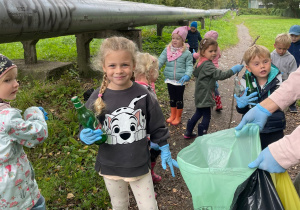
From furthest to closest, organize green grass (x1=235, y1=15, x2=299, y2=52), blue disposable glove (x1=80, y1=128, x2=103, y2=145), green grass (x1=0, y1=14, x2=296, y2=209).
→ green grass (x1=235, y1=15, x2=299, y2=52) → green grass (x1=0, y1=14, x2=296, y2=209) → blue disposable glove (x1=80, y1=128, x2=103, y2=145)

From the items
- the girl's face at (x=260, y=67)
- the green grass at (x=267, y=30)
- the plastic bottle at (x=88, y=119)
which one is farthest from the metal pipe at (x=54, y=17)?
the green grass at (x=267, y=30)

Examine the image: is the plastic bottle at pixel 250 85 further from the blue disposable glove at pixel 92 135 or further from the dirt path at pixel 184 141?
the blue disposable glove at pixel 92 135

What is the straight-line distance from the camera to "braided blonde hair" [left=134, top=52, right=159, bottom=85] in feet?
9.37

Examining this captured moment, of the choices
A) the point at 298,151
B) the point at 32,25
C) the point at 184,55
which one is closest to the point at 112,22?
the point at 184,55

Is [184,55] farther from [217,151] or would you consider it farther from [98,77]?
[217,151]

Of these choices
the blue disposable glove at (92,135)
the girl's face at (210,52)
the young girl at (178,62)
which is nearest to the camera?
the blue disposable glove at (92,135)

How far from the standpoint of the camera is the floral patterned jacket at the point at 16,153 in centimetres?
172

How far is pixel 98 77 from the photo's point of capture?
5.78m

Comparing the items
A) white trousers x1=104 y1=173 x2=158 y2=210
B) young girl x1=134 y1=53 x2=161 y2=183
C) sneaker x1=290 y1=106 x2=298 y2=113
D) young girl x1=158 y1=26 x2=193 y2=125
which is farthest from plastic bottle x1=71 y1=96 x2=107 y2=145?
sneaker x1=290 y1=106 x2=298 y2=113

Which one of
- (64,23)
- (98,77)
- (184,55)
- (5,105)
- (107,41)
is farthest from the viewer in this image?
(98,77)

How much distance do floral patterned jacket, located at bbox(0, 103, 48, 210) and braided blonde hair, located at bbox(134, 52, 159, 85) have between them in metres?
1.20

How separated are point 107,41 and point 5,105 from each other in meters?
0.82

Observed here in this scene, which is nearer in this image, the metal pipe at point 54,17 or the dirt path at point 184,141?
the metal pipe at point 54,17

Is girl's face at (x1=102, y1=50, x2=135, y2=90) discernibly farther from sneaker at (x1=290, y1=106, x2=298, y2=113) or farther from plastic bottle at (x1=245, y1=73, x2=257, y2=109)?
sneaker at (x1=290, y1=106, x2=298, y2=113)
